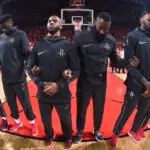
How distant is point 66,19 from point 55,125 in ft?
40.0

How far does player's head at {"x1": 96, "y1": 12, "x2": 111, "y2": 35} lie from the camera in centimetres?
306

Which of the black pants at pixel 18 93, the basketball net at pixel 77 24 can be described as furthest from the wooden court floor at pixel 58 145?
the basketball net at pixel 77 24

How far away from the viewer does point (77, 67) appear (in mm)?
3098

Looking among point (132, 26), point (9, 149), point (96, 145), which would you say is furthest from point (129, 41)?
point (132, 26)

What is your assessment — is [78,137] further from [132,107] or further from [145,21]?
[145,21]

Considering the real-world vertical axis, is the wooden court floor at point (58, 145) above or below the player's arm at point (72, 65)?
below

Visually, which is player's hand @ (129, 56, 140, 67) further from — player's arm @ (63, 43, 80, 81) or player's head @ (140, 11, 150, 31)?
player's arm @ (63, 43, 80, 81)

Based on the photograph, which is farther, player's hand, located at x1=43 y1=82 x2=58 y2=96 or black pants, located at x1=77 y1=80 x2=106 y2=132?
black pants, located at x1=77 y1=80 x2=106 y2=132

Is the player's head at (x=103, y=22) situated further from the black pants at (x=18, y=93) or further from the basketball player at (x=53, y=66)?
the black pants at (x=18, y=93)

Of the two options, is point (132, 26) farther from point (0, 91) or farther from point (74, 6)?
point (0, 91)

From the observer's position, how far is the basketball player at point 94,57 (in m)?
3.15

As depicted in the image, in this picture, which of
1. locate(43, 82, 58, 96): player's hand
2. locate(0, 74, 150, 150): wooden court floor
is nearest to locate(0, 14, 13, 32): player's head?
locate(43, 82, 58, 96): player's hand

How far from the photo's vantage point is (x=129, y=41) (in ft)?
10.0

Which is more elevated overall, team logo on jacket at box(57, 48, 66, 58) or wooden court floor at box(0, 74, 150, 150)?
team logo on jacket at box(57, 48, 66, 58)
